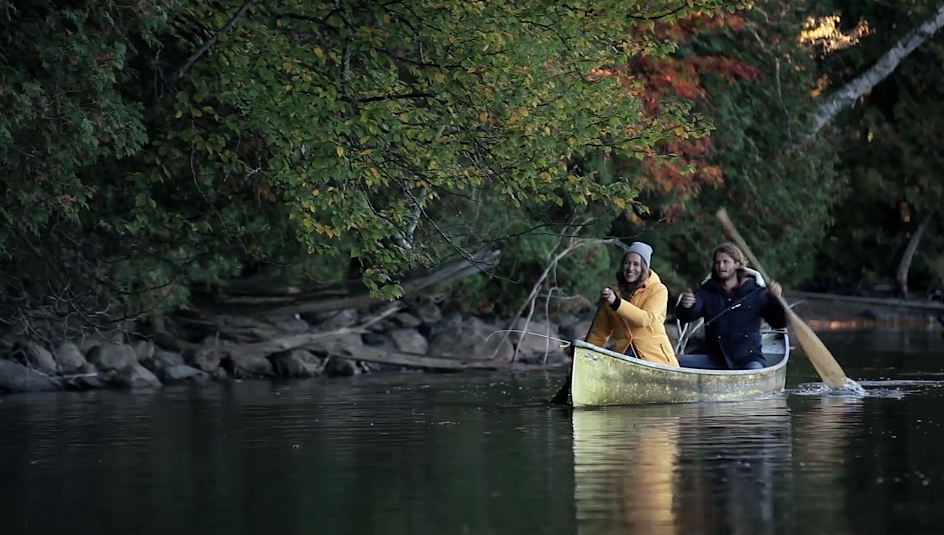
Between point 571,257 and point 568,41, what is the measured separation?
34.3 ft

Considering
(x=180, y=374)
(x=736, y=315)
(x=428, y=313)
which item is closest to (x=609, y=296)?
(x=736, y=315)

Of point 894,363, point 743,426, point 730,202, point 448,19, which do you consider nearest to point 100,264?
point 448,19

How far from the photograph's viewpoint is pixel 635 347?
53.4ft

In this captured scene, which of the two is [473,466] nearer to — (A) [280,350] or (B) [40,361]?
(B) [40,361]

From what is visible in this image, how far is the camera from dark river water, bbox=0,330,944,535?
8984 mm

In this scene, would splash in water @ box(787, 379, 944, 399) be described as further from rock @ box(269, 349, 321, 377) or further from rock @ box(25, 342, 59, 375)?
rock @ box(25, 342, 59, 375)

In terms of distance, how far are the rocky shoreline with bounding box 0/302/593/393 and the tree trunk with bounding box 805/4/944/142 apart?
34.5 ft

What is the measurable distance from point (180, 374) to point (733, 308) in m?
8.50

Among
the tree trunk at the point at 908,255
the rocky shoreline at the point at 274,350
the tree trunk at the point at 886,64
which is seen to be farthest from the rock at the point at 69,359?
the tree trunk at the point at 908,255

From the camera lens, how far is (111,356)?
2189cm

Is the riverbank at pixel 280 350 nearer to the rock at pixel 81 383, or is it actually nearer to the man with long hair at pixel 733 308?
the rock at pixel 81 383

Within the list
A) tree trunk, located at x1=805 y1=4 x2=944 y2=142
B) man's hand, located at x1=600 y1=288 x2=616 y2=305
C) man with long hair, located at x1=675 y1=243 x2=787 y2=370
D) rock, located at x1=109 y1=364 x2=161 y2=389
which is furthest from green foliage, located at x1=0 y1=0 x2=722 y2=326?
tree trunk, located at x1=805 y1=4 x2=944 y2=142

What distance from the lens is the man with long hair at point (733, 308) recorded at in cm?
1683

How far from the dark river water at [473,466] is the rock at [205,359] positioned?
14.5 ft
